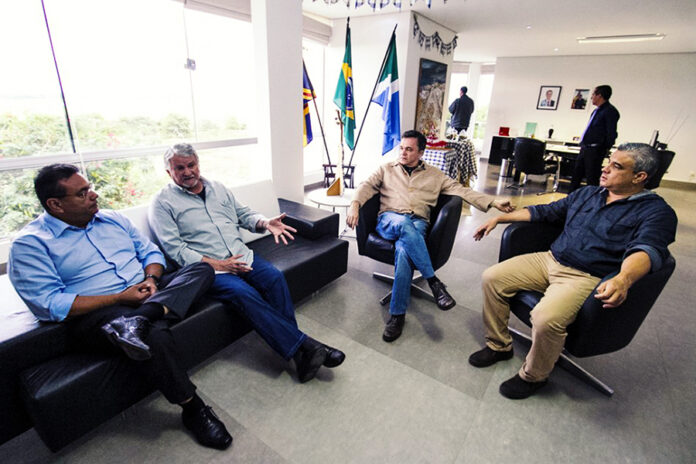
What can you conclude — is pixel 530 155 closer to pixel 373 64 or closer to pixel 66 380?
pixel 373 64

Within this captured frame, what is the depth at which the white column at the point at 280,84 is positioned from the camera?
2.71m

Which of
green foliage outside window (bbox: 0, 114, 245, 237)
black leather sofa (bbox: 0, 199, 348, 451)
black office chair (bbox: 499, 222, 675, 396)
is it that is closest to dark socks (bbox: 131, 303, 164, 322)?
black leather sofa (bbox: 0, 199, 348, 451)

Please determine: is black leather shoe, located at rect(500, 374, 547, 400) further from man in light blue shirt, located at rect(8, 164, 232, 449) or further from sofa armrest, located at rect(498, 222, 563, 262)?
man in light blue shirt, located at rect(8, 164, 232, 449)

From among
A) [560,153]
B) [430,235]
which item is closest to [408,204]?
[430,235]

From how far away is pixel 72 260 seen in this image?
4.71ft

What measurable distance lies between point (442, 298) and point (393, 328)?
1.18ft

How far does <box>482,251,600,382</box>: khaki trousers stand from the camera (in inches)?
61.1

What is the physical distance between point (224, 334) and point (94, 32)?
314 cm

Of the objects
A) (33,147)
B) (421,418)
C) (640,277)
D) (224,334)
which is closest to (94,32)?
(33,147)

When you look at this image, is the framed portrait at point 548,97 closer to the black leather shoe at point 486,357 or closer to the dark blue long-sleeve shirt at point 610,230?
the dark blue long-sleeve shirt at point 610,230

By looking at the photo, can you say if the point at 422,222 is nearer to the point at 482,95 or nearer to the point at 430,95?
the point at 430,95

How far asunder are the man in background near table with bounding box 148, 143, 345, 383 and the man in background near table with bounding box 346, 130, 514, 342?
24.8 inches

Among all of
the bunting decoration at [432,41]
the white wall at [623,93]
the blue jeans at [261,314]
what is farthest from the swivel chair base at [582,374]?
the white wall at [623,93]

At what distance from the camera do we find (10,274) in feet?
4.27
